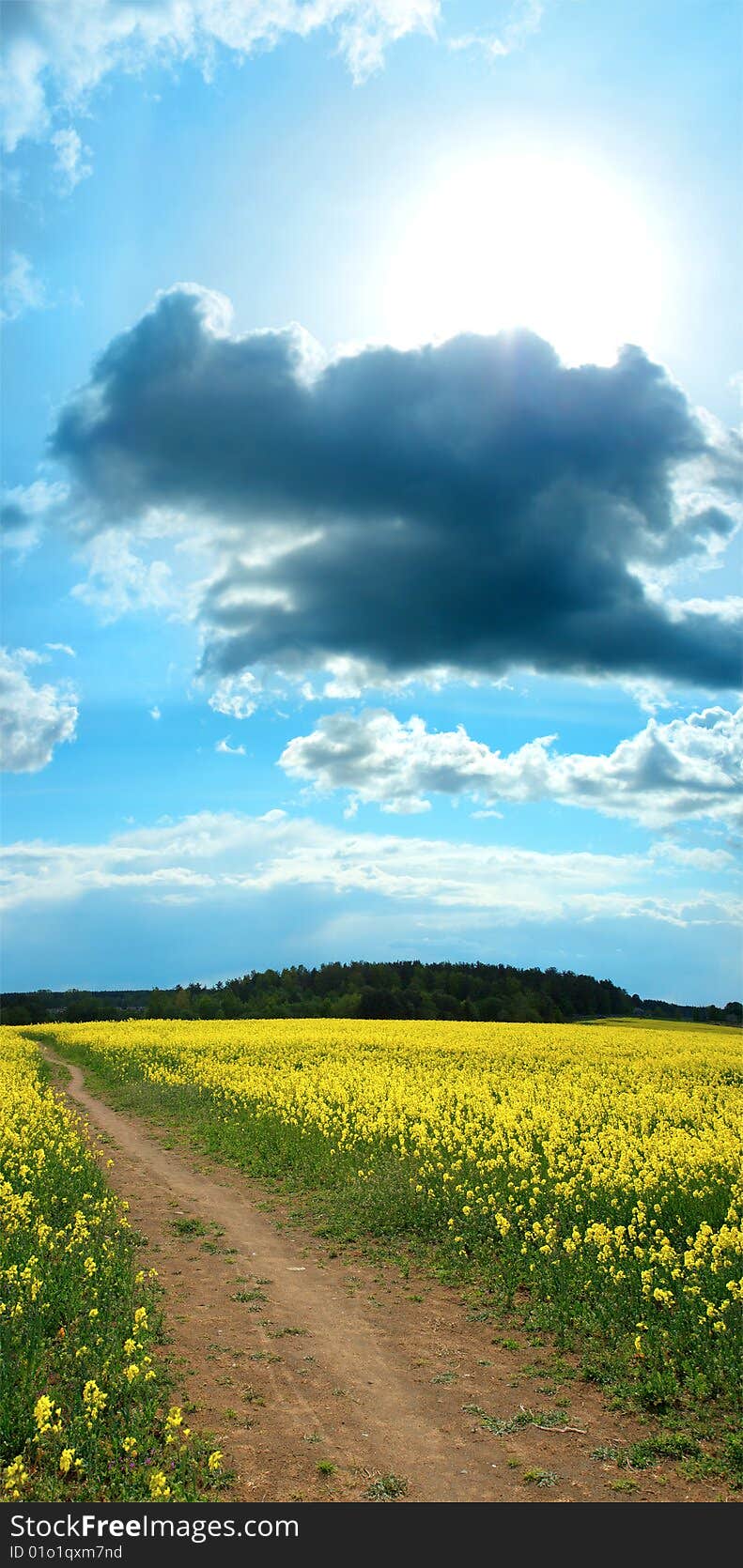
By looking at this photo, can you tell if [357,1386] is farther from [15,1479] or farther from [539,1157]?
[539,1157]

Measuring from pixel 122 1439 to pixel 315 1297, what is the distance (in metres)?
4.86

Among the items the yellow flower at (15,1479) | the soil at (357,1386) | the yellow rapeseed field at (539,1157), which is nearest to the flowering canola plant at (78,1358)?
the yellow flower at (15,1479)

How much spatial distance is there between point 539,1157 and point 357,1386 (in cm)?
773

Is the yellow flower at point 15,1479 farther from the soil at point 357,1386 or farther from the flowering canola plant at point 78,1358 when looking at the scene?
the soil at point 357,1386

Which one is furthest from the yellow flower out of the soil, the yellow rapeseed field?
the yellow rapeseed field

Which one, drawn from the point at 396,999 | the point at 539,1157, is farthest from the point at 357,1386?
the point at 396,999

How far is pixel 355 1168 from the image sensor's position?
666 inches

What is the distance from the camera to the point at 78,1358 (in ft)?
28.7

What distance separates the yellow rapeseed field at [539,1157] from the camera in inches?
414

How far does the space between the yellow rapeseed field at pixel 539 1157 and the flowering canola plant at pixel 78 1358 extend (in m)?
4.66

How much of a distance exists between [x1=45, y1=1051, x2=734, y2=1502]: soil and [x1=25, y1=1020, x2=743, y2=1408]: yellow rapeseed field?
1.09 m

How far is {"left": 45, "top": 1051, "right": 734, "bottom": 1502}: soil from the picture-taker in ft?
24.4
